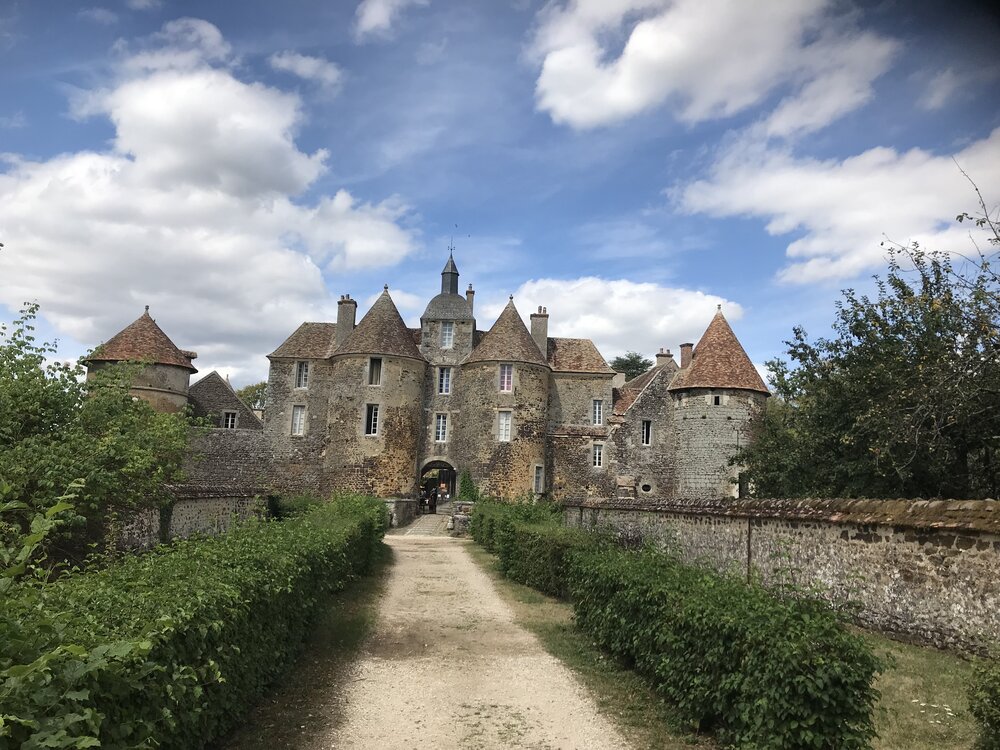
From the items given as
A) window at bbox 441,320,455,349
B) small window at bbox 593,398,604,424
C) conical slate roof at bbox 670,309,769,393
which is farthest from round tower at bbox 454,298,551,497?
conical slate roof at bbox 670,309,769,393

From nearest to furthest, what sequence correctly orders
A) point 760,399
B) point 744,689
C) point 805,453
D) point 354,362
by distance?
point 744,689 → point 805,453 → point 760,399 → point 354,362

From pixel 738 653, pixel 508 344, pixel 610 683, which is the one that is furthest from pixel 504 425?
pixel 738 653

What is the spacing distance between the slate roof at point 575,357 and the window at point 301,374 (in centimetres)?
1251

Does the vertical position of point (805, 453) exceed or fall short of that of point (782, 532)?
it exceeds it

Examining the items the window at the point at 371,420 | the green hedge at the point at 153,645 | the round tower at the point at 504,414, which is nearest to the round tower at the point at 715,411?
the round tower at the point at 504,414

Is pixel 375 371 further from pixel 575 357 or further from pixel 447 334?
pixel 575 357

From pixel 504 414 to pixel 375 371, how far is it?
255 inches

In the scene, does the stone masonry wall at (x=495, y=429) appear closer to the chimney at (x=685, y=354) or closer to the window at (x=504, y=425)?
the window at (x=504, y=425)

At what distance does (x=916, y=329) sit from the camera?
1784cm

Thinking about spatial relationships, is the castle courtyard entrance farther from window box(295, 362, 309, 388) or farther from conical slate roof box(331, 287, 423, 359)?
window box(295, 362, 309, 388)

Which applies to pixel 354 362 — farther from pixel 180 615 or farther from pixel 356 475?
pixel 180 615

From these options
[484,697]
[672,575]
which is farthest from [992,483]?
[484,697]

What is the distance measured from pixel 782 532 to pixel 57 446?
11.3 metres

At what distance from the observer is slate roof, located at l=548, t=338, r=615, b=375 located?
3753cm
